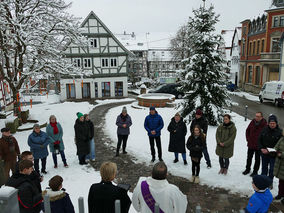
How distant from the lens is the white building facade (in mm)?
27500

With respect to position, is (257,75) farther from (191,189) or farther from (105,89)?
(191,189)

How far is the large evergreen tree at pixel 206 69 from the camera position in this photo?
41.9 ft

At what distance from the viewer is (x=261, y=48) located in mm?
31484

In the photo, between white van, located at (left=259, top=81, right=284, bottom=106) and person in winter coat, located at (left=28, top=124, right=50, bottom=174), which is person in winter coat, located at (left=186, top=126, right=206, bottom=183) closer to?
person in winter coat, located at (left=28, top=124, right=50, bottom=174)

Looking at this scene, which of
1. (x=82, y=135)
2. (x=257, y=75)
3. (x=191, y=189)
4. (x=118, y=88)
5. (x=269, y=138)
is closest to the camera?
(x=269, y=138)

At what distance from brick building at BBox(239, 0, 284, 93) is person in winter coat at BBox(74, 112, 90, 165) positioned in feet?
91.1

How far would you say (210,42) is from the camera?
41.6 ft

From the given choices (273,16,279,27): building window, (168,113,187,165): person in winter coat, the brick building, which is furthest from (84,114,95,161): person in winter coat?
(273,16,279,27): building window

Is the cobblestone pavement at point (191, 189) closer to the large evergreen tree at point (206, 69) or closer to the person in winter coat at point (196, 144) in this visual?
the person in winter coat at point (196, 144)

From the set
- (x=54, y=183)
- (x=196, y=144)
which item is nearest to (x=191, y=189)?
(x=196, y=144)

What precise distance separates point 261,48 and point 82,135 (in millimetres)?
31210

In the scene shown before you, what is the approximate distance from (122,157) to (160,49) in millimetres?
52060

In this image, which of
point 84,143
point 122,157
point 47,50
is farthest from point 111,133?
point 47,50

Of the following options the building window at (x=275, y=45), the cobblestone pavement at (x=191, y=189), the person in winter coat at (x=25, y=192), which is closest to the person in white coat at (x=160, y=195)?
the person in winter coat at (x=25, y=192)
